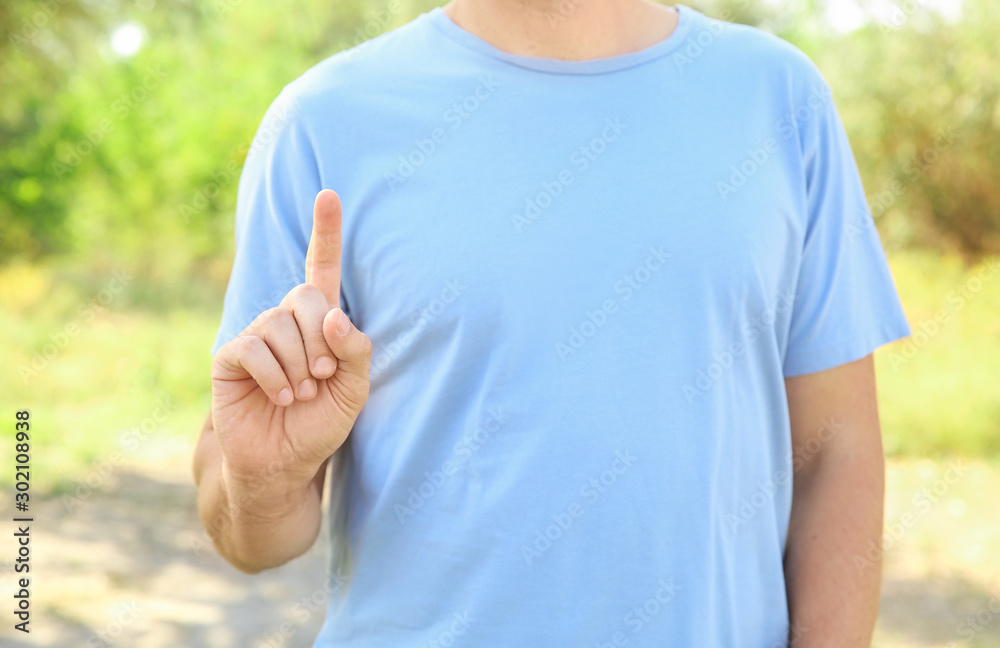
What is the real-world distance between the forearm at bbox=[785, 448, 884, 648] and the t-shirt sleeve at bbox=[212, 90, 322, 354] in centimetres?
89

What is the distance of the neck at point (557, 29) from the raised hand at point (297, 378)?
0.45 metres

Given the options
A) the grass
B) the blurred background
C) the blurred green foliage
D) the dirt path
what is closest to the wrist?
the blurred background

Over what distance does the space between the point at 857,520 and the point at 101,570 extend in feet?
14.9

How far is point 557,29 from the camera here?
1.33 meters

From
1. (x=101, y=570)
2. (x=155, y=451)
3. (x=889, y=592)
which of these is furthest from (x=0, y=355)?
(x=889, y=592)

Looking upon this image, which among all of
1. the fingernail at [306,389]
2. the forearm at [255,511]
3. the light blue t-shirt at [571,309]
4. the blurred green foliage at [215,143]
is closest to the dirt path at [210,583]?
the forearm at [255,511]

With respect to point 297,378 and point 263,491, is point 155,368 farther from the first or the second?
point 297,378

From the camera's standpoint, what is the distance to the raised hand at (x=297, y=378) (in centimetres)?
105

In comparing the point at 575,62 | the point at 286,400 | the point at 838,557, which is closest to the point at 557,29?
the point at 575,62

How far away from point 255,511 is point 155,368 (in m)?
8.23

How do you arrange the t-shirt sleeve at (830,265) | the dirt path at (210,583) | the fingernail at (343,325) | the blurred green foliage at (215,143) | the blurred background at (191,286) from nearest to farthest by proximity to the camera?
the fingernail at (343,325)
the t-shirt sleeve at (830,265)
the dirt path at (210,583)
the blurred background at (191,286)
the blurred green foliage at (215,143)

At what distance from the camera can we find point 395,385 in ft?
4.17

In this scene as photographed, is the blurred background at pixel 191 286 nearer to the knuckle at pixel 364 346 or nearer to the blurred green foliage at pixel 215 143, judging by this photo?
the blurred green foliage at pixel 215 143

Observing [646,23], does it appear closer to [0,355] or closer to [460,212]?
[460,212]
